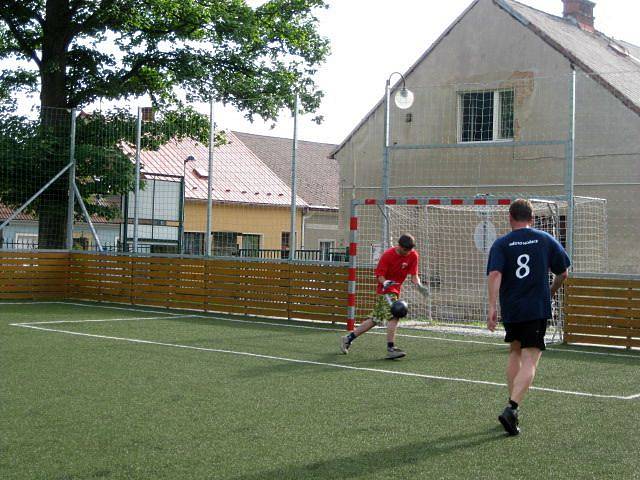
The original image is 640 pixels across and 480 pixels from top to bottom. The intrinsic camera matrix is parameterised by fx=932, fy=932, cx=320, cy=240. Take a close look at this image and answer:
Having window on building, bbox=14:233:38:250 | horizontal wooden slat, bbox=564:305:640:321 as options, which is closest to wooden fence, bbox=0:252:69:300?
window on building, bbox=14:233:38:250

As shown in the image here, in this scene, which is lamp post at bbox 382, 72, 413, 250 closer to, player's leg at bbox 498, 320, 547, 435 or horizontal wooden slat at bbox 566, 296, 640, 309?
horizontal wooden slat at bbox 566, 296, 640, 309

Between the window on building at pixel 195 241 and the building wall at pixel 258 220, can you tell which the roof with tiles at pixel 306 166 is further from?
the window on building at pixel 195 241

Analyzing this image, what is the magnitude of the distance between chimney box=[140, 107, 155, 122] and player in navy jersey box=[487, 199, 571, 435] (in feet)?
55.4

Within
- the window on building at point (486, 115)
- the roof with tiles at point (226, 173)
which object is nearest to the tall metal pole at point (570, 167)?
the window on building at point (486, 115)

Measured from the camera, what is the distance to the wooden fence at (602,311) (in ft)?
45.4

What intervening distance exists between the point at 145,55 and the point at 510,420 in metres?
20.3

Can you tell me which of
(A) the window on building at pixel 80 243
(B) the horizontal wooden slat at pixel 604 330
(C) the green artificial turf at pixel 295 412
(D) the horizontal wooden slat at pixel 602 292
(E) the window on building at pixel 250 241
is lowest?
(C) the green artificial turf at pixel 295 412

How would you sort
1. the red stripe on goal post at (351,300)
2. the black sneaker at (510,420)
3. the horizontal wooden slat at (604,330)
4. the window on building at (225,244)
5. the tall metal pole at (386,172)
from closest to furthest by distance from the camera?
the black sneaker at (510,420)
the horizontal wooden slat at (604,330)
the red stripe on goal post at (351,300)
the tall metal pole at (386,172)
the window on building at (225,244)

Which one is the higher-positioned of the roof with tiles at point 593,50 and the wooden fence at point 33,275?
the roof with tiles at point 593,50

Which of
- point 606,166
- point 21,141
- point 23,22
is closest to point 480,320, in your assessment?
point 606,166

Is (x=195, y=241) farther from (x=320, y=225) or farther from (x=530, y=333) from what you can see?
(x=530, y=333)

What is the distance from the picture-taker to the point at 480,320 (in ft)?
58.1

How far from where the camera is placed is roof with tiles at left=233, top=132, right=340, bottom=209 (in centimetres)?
4281

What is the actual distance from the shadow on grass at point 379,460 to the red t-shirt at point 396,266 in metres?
4.87
